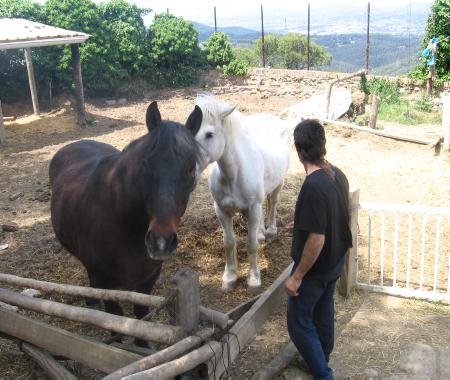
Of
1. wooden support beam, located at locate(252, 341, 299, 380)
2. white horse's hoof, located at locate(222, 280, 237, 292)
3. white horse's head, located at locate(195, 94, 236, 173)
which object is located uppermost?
white horse's head, located at locate(195, 94, 236, 173)

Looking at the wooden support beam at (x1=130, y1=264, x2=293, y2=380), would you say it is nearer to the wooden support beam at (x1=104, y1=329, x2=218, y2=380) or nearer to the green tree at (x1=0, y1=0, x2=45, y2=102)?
the wooden support beam at (x1=104, y1=329, x2=218, y2=380)

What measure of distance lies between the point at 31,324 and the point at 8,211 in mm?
4561

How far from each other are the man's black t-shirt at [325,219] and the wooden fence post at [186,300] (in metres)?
0.70

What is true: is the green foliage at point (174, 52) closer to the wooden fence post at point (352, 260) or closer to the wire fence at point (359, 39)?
the wire fence at point (359, 39)

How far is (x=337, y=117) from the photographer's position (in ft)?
37.2

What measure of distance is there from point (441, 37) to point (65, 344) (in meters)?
15.3

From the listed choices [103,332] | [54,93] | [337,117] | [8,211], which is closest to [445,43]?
[337,117]

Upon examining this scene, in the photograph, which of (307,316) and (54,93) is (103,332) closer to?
(307,316)

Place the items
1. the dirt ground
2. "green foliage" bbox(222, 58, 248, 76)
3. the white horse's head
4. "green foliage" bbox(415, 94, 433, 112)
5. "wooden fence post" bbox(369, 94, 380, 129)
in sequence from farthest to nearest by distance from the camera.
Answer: "green foliage" bbox(222, 58, 248, 76) → "green foliage" bbox(415, 94, 433, 112) → "wooden fence post" bbox(369, 94, 380, 129) → the dirt ground → the white horse's head

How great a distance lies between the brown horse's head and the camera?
2.27 metres

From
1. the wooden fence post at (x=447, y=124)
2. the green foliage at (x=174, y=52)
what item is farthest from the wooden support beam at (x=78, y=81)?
the wooden fence post at (x=447, y=124)

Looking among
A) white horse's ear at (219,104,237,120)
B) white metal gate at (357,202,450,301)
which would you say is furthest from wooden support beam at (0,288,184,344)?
white metal gate at (357,202,450,301)

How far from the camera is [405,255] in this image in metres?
5.00

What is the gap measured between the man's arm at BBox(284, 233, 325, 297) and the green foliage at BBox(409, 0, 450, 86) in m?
13.9
